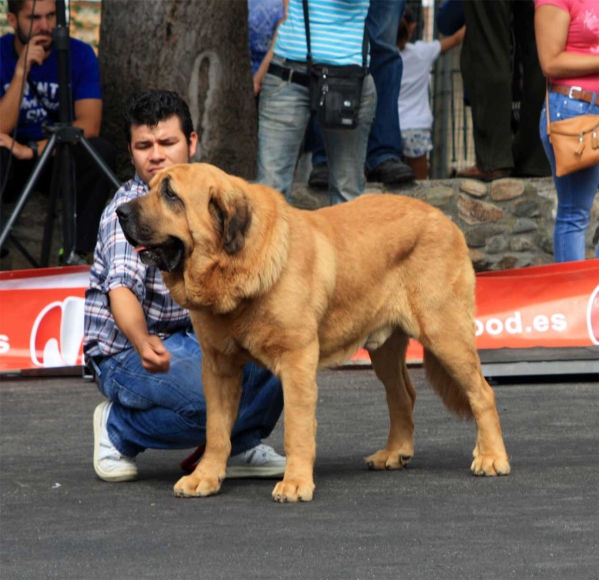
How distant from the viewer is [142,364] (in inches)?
192

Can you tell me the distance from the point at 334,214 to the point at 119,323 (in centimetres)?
102

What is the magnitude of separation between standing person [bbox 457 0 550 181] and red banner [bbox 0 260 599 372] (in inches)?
94.1

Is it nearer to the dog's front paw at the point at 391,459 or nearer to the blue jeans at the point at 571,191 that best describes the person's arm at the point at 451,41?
the blue jeans at the point at 571,191

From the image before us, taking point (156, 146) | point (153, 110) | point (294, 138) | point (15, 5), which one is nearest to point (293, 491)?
point (156, 146)

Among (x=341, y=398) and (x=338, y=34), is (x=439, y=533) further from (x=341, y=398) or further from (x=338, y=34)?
(x=338, y=34)

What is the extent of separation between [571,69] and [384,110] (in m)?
2.58

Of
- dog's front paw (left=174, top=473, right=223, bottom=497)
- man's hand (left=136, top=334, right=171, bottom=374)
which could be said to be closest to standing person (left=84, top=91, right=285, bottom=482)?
man's hand (left=136, top=334, right=171, bottom=374)

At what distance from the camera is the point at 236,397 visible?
4.96m

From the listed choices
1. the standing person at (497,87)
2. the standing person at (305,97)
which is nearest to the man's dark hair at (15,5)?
the standing person at (305,97)

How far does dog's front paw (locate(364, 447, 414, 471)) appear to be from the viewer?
5398 millimetres

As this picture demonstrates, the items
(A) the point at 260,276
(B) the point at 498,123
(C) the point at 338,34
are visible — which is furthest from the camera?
(B) the point at 498,123

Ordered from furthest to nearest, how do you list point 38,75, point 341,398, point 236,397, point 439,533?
point 38,75 < point 341,398 < point 236,397 < point 439,533

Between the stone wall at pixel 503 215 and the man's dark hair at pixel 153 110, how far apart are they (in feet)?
16.1

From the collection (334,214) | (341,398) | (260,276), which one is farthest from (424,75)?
(260,276)
